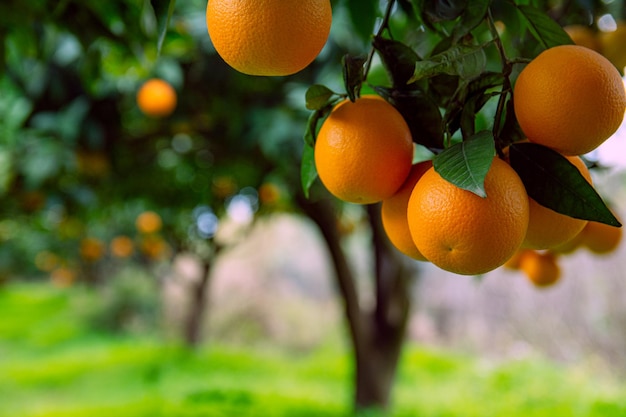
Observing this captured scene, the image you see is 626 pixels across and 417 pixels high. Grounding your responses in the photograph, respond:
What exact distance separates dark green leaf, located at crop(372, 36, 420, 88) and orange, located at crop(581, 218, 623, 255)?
317 millimetres

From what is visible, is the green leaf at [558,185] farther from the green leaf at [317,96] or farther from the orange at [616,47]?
the orange at [616,47]

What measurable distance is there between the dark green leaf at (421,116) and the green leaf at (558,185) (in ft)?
0.22

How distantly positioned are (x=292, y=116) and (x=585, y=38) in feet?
4.12

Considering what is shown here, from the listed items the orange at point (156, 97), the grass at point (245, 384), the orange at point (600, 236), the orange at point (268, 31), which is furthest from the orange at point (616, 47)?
the grass at point (245, 384)

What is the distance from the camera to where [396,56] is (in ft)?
1.50

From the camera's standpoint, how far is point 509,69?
41cm

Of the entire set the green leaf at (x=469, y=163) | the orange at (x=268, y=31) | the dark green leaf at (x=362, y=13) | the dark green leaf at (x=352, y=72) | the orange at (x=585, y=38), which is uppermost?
the orange at (x=268, y=31)

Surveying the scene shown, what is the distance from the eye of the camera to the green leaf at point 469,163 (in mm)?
344

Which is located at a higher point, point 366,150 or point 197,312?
point 366,150

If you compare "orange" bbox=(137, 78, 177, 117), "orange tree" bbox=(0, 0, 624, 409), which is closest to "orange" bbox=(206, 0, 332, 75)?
"orange tree" bbox=(0, 0, 624, 409)

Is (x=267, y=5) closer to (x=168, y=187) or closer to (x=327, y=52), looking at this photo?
(x=327, y=52)

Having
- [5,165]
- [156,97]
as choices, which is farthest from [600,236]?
[5,165]

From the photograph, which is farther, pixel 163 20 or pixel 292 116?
pixel 292 116

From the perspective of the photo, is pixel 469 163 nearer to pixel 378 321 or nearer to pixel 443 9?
pixel 443 9
